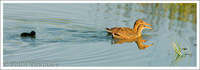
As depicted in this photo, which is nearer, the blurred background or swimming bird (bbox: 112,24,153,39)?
the blurred background

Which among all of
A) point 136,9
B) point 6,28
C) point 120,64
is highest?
point 136,9

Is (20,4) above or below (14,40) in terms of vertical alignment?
above

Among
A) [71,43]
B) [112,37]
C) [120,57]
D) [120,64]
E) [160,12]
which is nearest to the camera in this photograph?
[120,64]

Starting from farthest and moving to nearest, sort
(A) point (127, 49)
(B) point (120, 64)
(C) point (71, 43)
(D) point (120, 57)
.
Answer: (C) point (71, 43) < (A) point (127, 49) < (D) point (120, 57) < (B) point (120, 64)

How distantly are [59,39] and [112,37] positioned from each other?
2.04 metres

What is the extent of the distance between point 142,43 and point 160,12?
14.2 feet

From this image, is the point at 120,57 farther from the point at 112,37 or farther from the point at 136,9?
the point at 136,9

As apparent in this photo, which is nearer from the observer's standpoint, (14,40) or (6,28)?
(14,40)

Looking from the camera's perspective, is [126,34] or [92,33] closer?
[126,34]

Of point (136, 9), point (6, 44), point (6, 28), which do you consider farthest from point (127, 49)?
point (136, 9)

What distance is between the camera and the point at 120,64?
8570mm

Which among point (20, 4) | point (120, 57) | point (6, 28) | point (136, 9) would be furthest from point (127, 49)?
point (20, 4)

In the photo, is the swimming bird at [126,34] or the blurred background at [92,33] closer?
the blurred background at [92,33]

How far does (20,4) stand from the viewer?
16.2 metres
